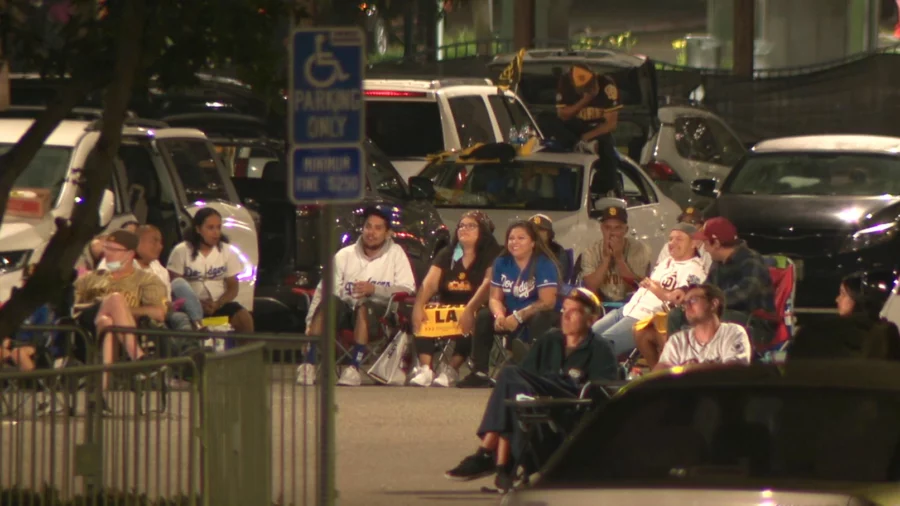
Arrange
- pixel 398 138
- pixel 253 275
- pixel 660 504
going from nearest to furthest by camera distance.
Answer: pixel 660 504 < pixel 253 275 < pixel 398 138

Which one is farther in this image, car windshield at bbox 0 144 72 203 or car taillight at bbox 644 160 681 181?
car taillight at bbox 644 160 681 181

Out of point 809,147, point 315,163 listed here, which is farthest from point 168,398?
→ point 809,147

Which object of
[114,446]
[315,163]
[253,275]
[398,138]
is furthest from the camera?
[398,138]

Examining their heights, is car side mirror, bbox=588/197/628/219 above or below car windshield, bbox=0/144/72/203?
below

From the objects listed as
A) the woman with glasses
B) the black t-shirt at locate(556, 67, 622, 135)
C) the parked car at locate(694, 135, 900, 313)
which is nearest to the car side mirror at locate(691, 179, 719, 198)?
the parked car at locate(694, 135, 900, 313)

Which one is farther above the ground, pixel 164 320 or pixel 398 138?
pixel 398 138

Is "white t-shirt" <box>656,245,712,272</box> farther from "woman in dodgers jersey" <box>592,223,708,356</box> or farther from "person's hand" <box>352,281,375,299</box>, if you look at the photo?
"person's hand" <box>352,281,375,299</box>

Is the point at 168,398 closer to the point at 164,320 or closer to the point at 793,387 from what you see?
the point at 793,387

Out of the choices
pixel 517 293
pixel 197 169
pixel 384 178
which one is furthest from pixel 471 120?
pixel 517 293

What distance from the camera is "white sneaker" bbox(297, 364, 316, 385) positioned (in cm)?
949

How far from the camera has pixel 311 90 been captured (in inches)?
334

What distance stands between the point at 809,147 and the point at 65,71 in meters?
12.9

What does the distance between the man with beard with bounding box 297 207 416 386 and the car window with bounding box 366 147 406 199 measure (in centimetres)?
164

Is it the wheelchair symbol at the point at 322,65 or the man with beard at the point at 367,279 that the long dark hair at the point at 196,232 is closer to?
the man with beard at the point at 367,279
